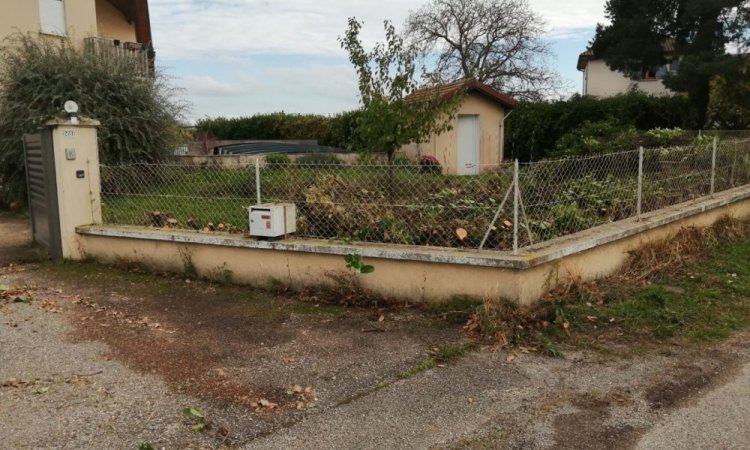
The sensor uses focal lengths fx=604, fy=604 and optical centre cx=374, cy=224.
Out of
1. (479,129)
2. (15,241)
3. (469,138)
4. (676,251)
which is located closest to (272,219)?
(676,251)

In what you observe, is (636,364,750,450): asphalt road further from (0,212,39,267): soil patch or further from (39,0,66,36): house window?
(39,0,66,36): house window

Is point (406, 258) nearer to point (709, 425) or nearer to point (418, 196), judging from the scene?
point (418, 196)

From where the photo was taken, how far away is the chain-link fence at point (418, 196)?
17.9 feet

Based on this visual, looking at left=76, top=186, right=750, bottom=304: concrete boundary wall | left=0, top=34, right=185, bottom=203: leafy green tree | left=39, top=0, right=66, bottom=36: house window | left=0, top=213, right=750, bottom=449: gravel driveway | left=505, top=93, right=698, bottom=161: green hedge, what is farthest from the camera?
left=505, top=93, right=698, bottom=161: green hedge

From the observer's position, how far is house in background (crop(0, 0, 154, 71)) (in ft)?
41.7

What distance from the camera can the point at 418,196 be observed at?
599 cm

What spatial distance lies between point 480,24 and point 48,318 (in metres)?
29.1

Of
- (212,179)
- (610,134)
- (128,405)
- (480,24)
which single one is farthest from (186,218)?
(480,24)

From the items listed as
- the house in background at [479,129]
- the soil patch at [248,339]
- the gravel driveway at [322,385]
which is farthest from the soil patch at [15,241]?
the house in background at [479,129]

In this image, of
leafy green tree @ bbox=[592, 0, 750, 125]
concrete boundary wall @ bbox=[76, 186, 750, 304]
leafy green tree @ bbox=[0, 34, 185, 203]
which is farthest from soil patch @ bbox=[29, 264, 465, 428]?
leafy green tree @ bbox=[592, 0, 750, 125]

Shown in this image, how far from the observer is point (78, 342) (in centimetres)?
457

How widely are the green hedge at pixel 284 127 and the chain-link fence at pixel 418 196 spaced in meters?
13.9

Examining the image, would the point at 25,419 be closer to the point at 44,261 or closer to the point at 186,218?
the point at 186,218

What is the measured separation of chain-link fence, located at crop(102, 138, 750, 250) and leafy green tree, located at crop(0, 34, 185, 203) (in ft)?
10.1
